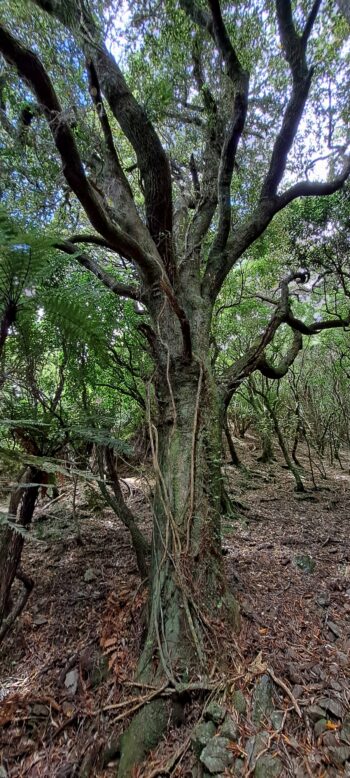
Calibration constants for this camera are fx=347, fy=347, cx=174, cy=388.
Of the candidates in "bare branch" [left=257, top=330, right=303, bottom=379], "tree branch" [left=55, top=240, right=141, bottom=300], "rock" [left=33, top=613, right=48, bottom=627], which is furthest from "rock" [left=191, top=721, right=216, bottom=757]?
"bare branch" [left=257, top=330, right=303, bottom=379]

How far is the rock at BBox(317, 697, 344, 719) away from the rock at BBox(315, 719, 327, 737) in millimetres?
60

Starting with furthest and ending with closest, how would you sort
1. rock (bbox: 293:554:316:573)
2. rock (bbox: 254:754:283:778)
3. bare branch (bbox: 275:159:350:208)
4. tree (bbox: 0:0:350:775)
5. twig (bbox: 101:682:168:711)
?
bare branch (bbox: 275:159:350:208), rock (bbox: 293:554:316:573), tree (bbox: 0:0:350:775), twig (bbox: 101:682:168:711), rock (bbox: 254:754:283:778)

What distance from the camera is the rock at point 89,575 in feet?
9.59

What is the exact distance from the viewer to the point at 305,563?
126 inches

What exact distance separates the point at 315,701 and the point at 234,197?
5.74 metres

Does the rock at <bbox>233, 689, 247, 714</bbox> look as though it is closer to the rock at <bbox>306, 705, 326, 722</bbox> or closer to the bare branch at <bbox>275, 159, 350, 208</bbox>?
the rock at <bbox>306, 705, 326, 722</bbox>

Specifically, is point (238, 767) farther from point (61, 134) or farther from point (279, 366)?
point (279, 366)

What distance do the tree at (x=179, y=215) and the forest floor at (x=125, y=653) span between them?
0.73 feet

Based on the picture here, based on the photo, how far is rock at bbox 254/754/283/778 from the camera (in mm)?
1498

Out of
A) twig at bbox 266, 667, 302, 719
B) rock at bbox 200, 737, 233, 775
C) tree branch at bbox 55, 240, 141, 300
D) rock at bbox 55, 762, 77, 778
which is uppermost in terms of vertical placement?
tree branch at bbox 55, 240, 141, 300

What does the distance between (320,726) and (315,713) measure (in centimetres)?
5

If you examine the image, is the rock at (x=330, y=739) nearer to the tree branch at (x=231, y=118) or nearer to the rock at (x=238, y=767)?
the rock at (x=238, y=767)

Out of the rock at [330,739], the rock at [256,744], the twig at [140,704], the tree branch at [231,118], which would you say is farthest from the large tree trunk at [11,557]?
the tree branch at [231,118]

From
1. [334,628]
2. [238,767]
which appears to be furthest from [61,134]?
[334,628]
